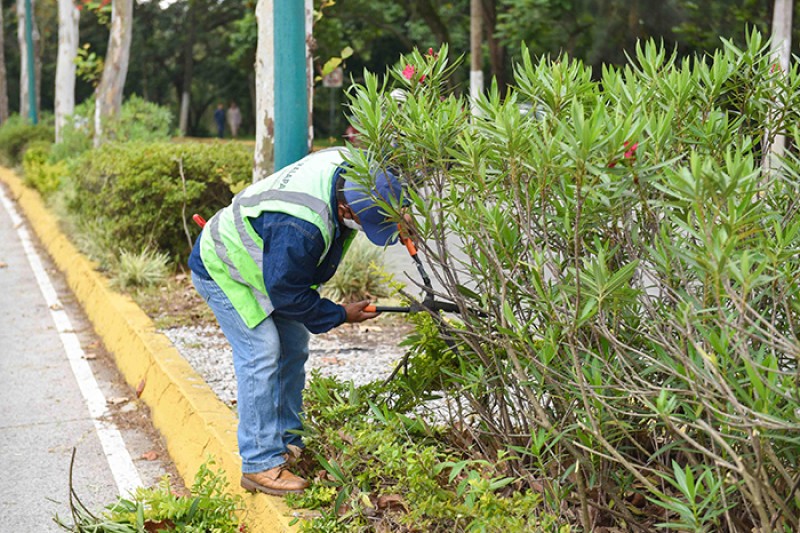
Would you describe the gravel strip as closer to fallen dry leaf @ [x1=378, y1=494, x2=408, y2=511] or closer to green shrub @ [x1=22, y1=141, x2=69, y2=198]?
fallen dry leaf @ [x1=378, y1=494, x2=408, y2=511]

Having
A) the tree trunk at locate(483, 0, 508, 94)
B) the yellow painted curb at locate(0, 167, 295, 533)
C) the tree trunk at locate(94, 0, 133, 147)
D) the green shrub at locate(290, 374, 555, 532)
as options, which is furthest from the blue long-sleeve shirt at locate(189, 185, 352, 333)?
the tree trunk at locate(483, 0, 508, 94)

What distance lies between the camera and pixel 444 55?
13.6 feet

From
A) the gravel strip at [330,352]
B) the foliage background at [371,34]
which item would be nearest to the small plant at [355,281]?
the gravel strip at [330,352]

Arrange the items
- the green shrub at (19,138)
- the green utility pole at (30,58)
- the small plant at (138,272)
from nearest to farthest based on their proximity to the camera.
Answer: the small plant at (138,272)
the green shrub at (19,138)
the green utility pole at (30,58)

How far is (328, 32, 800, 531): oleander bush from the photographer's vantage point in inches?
108

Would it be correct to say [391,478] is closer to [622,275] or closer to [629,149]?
[622,275]

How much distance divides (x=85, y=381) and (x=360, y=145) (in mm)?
4414

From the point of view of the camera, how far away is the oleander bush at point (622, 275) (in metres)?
2.74

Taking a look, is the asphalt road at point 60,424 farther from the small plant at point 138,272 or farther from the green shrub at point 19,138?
the green shrub at point 19,138

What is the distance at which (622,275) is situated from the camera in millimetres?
2951

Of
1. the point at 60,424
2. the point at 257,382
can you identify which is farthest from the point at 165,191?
the point at 257,382

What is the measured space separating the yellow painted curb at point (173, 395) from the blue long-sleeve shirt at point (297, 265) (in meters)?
0.76

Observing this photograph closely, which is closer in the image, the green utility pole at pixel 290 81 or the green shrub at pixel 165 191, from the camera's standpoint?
the green utility pole at pixel 290 81

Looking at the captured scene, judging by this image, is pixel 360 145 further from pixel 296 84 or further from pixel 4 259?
pixel 4 259
